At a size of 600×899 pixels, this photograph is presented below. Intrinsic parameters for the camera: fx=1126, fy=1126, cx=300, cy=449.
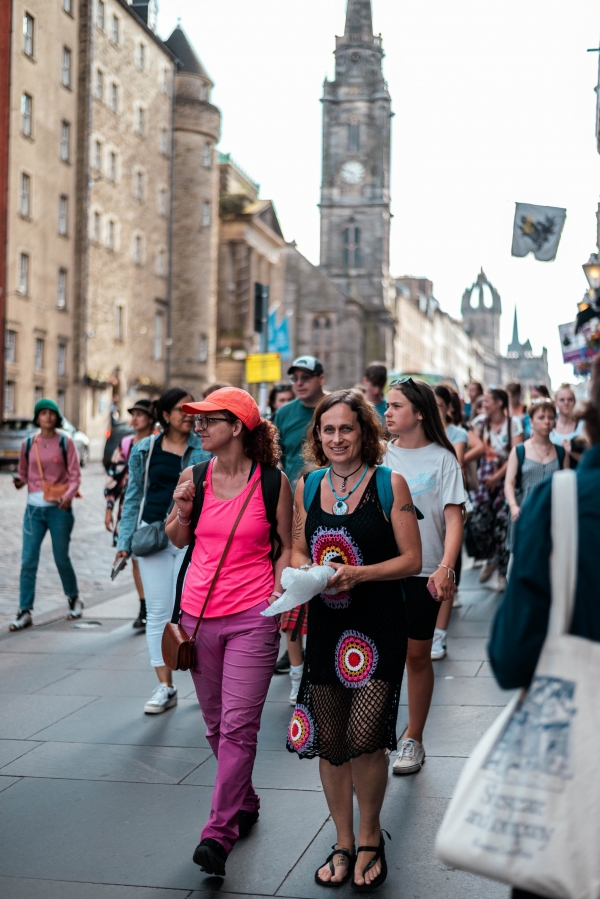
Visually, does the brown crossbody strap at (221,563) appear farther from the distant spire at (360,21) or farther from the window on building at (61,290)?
the distant spire at (360,21)

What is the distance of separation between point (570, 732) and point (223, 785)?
205cm

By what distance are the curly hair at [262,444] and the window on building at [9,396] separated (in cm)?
3474

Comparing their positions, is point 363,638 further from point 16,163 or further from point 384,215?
point 384,215

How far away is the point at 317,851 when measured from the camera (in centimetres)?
434

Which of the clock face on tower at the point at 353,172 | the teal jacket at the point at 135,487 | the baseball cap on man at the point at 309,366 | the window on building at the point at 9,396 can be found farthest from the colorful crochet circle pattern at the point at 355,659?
the clock face on tower at the point at 353,172

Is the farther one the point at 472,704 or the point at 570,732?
the point at 472,704

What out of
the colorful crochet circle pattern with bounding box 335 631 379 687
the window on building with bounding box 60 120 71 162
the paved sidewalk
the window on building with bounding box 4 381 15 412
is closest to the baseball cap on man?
the paved sidewalk

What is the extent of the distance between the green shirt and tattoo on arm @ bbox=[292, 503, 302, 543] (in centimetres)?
348

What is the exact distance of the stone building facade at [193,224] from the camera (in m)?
→ 56.7

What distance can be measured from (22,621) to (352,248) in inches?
3465

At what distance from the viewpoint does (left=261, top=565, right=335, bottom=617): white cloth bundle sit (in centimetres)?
374

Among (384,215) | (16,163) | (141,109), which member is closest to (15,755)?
(16,163)

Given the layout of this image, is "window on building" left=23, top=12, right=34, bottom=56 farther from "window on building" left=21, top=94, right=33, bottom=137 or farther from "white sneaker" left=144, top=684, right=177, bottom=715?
"white sneaker" left=144, top=684, right=177, bottom=715

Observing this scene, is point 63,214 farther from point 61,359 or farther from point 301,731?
point 301,731
